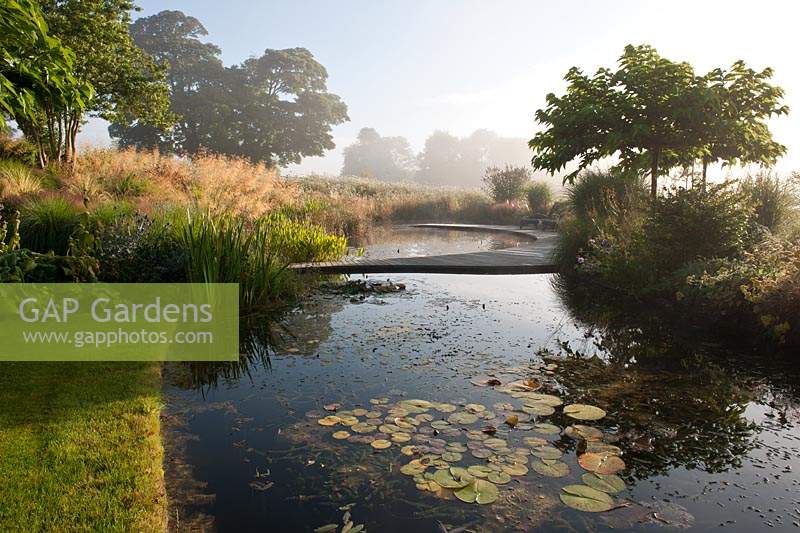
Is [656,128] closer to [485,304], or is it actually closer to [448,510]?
[485,304]

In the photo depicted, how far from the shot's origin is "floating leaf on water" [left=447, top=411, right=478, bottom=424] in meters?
2.82

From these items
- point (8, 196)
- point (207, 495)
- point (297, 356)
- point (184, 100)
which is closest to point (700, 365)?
point (297, 356)

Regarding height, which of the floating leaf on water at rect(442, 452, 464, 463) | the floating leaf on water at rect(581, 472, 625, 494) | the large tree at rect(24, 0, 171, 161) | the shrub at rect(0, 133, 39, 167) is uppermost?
the large tree at rect(24, 0, 171, 161)

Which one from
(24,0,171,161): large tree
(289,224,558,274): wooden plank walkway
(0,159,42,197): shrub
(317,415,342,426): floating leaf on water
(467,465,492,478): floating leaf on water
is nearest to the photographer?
(467,465,492,478): floating leaf on water

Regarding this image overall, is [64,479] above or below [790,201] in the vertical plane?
below

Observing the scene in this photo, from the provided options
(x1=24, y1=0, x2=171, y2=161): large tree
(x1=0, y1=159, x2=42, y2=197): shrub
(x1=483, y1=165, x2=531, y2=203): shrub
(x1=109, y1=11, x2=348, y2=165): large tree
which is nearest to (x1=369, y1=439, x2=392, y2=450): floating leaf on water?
(x1=0, y1=159, x2=42, y2=197): shrub

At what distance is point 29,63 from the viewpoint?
302 cm

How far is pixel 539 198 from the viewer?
58.1 ft

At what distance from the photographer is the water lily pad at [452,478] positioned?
2189 mm

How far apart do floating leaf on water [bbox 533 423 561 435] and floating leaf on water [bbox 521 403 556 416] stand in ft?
0.45

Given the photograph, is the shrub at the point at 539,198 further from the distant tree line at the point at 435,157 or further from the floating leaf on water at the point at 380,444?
the distant tree line at the point at 435,157

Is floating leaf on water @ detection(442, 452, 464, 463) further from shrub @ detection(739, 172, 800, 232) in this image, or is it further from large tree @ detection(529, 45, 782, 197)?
shrub @ detection(739, 172, 800, 232)

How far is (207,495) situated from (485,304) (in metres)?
3.90

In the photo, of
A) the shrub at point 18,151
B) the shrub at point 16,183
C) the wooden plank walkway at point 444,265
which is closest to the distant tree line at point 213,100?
the shrub at point 18,151
